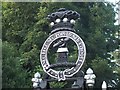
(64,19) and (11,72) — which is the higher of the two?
(64,19)

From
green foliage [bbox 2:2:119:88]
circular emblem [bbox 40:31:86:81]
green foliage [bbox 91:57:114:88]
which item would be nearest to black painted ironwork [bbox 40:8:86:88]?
circular emblem [bbox 40:31:86:81]

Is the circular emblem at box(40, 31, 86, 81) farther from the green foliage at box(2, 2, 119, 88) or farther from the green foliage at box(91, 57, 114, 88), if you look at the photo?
the green foliage at box(91, 57, 114, 88)

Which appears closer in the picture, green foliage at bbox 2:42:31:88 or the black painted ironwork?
the black painted ironwork

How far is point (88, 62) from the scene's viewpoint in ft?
34.9

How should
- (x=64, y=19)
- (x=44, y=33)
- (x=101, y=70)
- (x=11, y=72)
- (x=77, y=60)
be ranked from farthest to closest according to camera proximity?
1. (x=44, y=33)
2. (x=101, y=70)
3. (x=11, y=72)
4. (x=64, y=19)
5. (x=77, y=60)

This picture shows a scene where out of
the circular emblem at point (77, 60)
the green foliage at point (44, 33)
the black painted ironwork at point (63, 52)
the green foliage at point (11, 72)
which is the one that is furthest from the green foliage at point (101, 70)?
the circular emblem at point (77, 60)

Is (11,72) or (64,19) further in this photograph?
(11,72)

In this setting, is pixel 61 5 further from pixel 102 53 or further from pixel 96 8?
pixel 102 53

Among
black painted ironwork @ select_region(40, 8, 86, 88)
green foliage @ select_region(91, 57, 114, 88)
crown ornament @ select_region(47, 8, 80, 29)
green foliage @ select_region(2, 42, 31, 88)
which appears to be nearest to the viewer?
black painted ironwork @ select_region(40, 8, 86, 88)

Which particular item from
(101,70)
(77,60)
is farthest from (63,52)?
(101,70)

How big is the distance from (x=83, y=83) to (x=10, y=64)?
3.49 metres

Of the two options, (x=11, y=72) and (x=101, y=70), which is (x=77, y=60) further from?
(x=101, y=70)

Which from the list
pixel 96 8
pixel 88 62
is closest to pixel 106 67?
pixel 88 62

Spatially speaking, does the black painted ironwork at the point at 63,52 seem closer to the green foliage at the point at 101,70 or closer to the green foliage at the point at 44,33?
the green foliage at the point at 44,33
